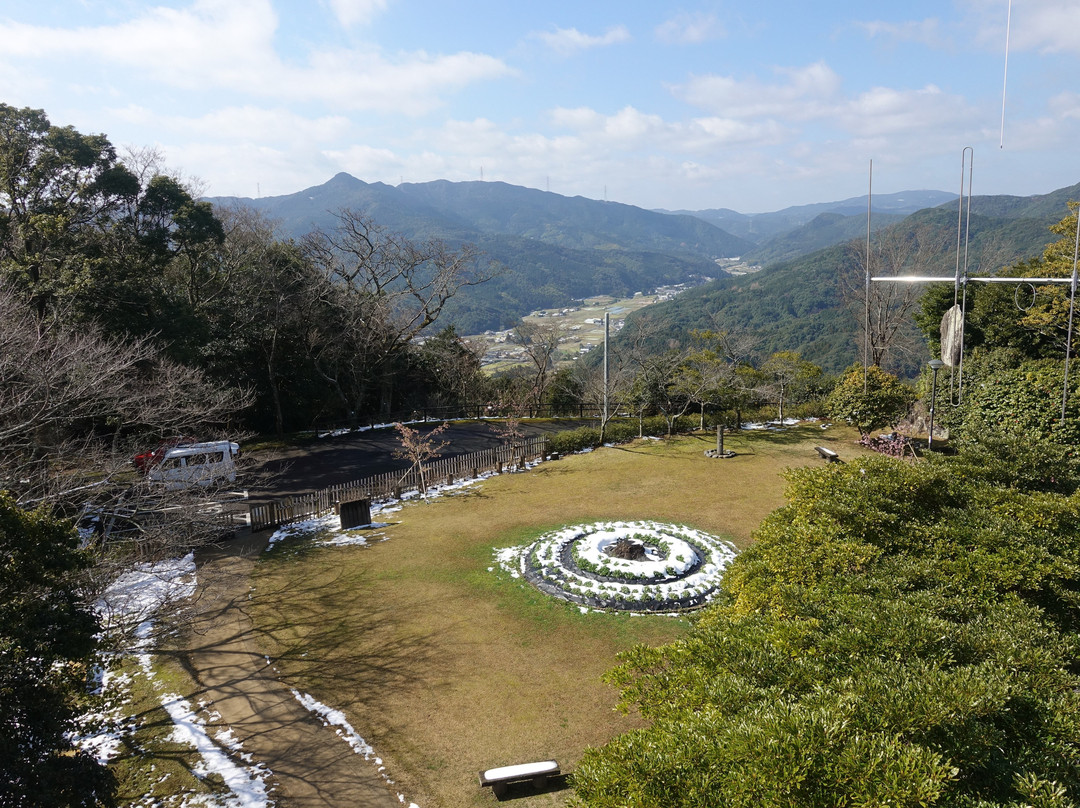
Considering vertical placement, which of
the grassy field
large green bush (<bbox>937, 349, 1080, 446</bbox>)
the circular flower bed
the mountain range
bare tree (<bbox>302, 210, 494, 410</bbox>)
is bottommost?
the grassy field

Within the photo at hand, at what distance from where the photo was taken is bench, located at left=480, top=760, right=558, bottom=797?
609cm

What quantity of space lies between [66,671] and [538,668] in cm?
591

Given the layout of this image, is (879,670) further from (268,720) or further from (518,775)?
(268,720)

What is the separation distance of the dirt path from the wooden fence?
3803 millimetres

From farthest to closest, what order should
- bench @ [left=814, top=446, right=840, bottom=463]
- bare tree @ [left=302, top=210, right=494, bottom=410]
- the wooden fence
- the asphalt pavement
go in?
bare tree @ [left=302, top=210, right=494, bottom=410], bench @ [left=814, top=446, right=840, bottom=463], the asphalt pavement, the wooden fence

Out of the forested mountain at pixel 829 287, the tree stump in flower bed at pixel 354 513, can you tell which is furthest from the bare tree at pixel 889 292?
the tree stump in flower bed at pixel 354 513

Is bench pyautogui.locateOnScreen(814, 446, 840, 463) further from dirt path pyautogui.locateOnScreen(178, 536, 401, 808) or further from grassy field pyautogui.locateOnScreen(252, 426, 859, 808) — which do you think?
dirt path pyautogui.locateOnScreen(178, 536, 401, 808)

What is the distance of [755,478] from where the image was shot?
18.3m

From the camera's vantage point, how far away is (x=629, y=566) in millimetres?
11336

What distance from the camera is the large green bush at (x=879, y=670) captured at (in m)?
3.03

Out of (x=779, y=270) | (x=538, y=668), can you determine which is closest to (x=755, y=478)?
(x=538, y=668)

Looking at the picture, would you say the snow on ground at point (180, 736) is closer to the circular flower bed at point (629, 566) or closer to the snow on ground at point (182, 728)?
the snow on ground at point (182, 728)

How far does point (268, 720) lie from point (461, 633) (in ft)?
10.5

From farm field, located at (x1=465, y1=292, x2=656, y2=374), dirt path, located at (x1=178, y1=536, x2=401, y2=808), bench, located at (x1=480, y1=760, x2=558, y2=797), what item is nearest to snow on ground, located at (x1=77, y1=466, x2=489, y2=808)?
dirt path, located at (x1=178, y1=536, x2=401, y2=808)
